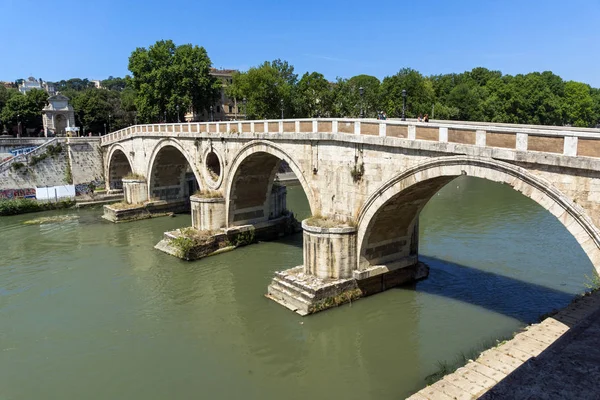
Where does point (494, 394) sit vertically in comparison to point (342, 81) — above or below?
below

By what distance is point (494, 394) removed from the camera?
4398 mm

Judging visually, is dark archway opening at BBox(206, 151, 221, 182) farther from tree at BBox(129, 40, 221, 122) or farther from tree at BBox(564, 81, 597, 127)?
tree at BBox(564, 81, 597, 127)

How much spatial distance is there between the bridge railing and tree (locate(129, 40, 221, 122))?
23766 mm

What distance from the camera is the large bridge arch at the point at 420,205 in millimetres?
7797

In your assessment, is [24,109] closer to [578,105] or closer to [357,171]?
[357,171]

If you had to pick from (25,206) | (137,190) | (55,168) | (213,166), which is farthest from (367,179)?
(55,168)

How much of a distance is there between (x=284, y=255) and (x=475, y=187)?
20.3 meters

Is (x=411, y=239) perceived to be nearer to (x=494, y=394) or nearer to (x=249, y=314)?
(x=249, y=314)

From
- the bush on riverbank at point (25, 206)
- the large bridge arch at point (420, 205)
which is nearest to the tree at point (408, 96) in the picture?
the bush on riverbank at point (25, 206)

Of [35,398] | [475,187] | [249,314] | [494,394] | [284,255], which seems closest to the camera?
[494,394]

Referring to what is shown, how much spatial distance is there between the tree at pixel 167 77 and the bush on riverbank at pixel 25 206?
13.4 metres

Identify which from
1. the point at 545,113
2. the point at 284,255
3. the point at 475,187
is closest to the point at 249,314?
the point at 284,255

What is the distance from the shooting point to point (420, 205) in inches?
508

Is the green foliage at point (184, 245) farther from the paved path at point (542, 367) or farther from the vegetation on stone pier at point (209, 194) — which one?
the paved path at point (542, 367)
